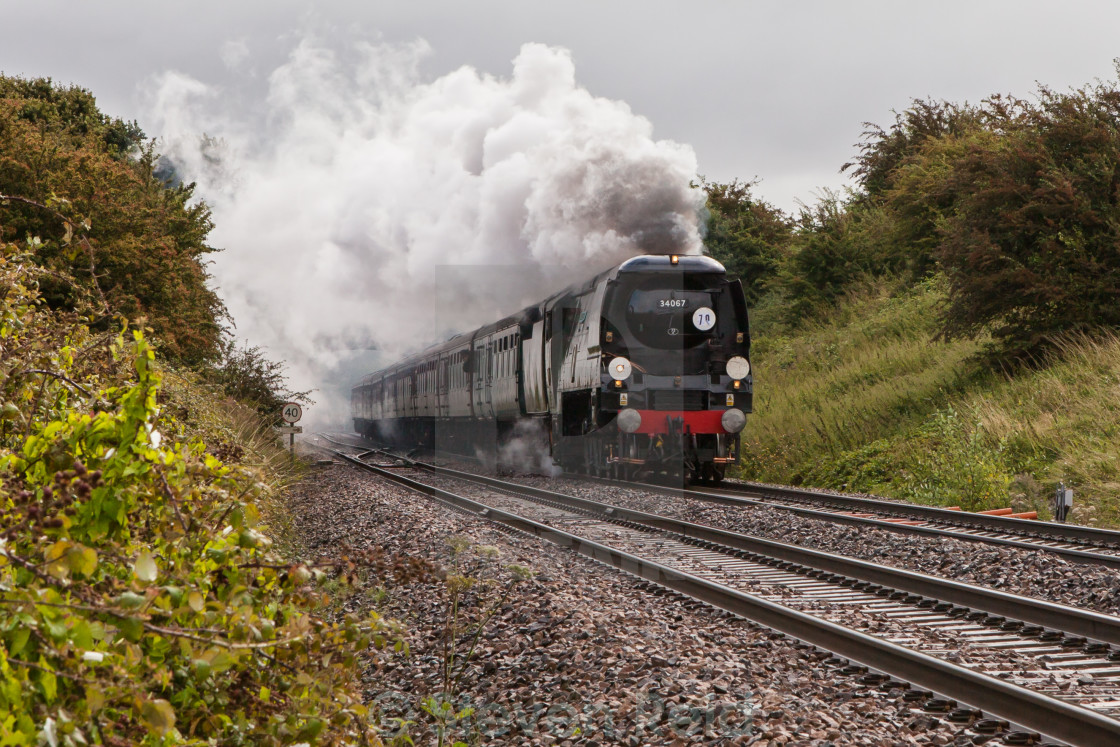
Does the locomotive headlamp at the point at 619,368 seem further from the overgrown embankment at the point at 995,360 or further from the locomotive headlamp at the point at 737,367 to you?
the overgrown embankment at the point at 995,360

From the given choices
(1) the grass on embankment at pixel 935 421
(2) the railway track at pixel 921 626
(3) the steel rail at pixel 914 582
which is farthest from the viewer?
(1) the grass on embankment at pixel 935 421

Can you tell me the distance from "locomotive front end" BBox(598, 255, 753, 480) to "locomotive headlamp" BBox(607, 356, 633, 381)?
1cm

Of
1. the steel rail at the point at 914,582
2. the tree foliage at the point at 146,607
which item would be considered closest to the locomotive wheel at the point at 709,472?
the steel rail at the point at 914,582

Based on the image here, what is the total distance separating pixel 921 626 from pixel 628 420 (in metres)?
8.38

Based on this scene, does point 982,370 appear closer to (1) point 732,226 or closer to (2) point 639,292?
(2) point 639,292

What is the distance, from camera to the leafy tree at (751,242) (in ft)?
119

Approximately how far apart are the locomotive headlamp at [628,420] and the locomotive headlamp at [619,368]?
0.49 metres

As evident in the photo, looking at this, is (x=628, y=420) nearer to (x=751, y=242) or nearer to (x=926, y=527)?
(x=926, y=527)

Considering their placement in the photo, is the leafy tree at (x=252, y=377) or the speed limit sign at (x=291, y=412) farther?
the leafy tree at (x=252, y=377)

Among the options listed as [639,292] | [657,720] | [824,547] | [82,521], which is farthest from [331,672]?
Answer: [639,292]

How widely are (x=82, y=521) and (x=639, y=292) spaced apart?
12.4m

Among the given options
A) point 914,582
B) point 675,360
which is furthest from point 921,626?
point 675,360

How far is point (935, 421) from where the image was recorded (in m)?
16.2

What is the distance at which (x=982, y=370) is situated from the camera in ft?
59.1
